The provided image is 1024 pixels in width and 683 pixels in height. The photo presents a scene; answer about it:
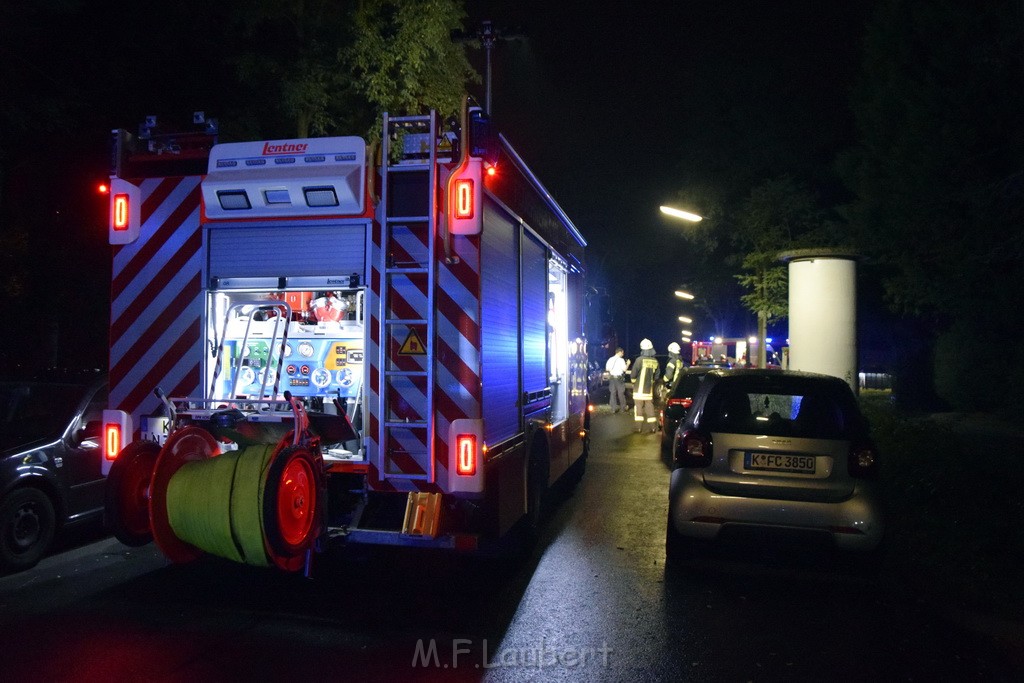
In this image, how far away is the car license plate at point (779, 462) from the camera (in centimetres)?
604

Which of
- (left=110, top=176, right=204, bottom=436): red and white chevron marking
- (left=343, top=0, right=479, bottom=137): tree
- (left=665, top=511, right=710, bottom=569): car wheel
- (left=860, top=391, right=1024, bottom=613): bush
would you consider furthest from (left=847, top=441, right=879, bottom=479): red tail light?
(left=343, top=0, right=479, bottom=137): tree

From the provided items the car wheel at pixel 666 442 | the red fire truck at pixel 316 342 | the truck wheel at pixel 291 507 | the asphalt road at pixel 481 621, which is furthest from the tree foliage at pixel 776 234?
the truck wheel at pixel 291 507

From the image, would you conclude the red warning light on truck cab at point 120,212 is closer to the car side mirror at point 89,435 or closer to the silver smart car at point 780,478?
the car side mirror at point 89,435

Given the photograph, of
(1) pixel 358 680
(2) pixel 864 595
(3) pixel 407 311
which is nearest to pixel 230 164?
(3) pixel 407 311

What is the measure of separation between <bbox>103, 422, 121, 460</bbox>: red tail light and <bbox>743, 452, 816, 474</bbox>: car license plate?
4696mm

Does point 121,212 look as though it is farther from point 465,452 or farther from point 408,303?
point 465,452

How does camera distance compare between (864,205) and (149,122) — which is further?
(864,205)

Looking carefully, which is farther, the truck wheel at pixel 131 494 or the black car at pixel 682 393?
the black car at pixel 682 393

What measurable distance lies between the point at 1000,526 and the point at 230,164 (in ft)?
22.1

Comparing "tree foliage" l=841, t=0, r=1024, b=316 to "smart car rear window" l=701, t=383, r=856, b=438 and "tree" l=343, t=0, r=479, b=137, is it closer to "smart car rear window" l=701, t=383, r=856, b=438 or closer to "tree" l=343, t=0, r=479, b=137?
"smart car rear window" l=701, t=383, r=856, b=438

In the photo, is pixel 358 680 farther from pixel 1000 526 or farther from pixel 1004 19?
pixel 1004 19

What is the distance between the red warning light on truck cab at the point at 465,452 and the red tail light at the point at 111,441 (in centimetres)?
261

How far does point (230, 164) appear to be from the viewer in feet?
19.1

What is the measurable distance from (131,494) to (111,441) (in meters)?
0.84
